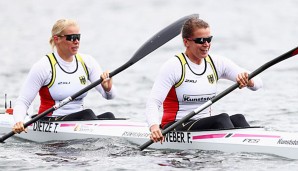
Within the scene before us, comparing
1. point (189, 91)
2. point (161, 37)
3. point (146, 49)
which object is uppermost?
point (161, 37)

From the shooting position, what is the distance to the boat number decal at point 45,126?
47.3ft

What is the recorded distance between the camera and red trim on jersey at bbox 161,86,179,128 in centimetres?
1302

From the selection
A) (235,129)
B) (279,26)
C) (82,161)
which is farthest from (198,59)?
(279,26)

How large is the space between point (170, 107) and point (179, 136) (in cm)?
41

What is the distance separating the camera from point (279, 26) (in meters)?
37.7

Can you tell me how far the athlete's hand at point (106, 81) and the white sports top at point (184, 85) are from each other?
1.15 metres

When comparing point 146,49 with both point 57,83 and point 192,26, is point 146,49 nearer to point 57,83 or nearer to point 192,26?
point 57,83

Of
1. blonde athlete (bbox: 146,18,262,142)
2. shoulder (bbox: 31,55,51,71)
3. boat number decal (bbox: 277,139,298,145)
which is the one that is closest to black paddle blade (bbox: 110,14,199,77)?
shoulder (bbox: 31,55,51,71)

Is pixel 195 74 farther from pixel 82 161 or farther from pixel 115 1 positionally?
pixel 115 1

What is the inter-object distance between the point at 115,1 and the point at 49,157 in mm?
35553

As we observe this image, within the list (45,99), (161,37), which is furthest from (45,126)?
(161,37)

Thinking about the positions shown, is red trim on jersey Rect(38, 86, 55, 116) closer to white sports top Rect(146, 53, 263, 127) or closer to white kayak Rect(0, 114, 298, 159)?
white kayak Rect(0, 114, 298, 159)

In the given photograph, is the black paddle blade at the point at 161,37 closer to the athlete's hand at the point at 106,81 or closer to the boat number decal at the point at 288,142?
the athlete's hand at the point at 106,81

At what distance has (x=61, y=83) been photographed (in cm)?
1417
